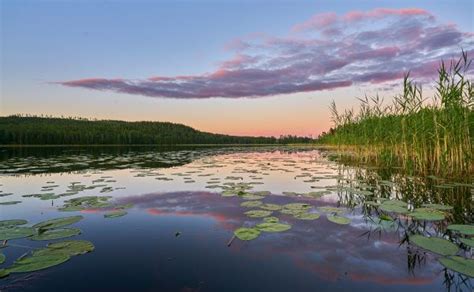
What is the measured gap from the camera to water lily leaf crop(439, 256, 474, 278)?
8.48 ft

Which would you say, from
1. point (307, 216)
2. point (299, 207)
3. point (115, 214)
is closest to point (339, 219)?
point (307, 216)

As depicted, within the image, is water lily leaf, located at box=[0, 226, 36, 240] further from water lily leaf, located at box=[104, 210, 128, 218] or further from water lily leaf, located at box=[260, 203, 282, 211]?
water lily leaf, located at box=[260, 203, 282, 211]

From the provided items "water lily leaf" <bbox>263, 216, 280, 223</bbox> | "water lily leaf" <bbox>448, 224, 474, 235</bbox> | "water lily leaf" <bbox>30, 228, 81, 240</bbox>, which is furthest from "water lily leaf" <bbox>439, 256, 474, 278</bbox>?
"water lily leaf" <bbox>30, 228, 81, 240</bbox>

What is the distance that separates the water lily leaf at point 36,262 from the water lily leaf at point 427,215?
5.00 meters

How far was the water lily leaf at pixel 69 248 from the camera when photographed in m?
3.27

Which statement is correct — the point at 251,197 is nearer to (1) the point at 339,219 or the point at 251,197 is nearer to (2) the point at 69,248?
(1) the point at 339,219

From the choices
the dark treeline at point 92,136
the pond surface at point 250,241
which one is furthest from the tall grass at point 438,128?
the dark treeline at point 92,136

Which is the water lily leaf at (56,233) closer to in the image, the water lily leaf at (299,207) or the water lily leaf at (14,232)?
the water lily leaf at (14,232)

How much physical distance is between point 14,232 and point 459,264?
545 cm

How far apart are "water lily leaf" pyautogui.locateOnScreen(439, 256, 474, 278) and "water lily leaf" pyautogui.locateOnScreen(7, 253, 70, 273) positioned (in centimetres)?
400

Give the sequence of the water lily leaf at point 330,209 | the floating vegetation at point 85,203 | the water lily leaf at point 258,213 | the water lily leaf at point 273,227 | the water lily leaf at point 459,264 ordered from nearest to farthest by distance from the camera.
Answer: the water lily leaf at point 459,264
the water lily leaf at point 273,227
the water lily leaf at point 258,213
the water lily leaf at point 330,209
the floating vegetation at point 85,203

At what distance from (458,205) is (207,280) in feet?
17.4

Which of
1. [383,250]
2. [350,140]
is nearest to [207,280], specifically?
[383,250]

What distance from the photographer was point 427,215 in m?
4.48
